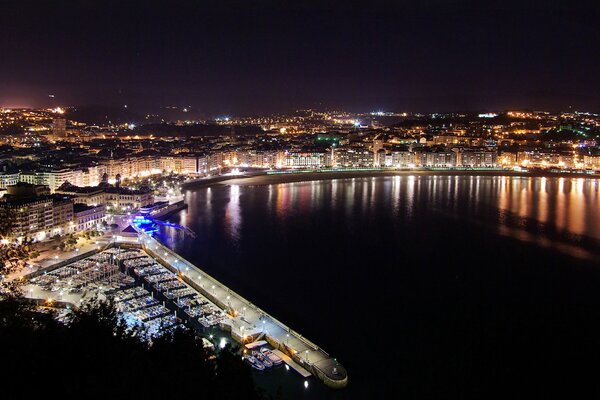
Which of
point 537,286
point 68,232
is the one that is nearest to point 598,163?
point 537,286

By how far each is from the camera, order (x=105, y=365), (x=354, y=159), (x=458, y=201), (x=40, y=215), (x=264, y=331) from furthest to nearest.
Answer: (x=354, y=159) < (x=458, y=201) < (x=40, y=215) < (x=264, y=331) < (x=105, y=365)

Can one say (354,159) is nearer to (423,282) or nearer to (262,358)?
(423,282)

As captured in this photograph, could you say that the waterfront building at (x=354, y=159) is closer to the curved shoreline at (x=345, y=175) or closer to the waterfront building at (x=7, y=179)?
the curved shoreline at (x=345, y=175)

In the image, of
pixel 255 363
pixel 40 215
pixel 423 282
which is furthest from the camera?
pixel 40 215

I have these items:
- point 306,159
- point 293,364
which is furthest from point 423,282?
point 306,159

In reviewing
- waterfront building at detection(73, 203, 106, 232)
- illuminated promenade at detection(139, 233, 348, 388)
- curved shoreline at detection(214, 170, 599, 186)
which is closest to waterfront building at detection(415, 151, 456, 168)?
curved shoreline at detection(214, 170, 599, 186)

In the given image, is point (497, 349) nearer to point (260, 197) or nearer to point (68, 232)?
point (68, 232)

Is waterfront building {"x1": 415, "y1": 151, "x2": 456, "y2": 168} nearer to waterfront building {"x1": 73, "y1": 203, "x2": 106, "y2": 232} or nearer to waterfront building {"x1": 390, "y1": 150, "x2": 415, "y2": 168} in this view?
waterfront building {"x1": 390, "y1": 150, "x2": 415, "y2": 168}
